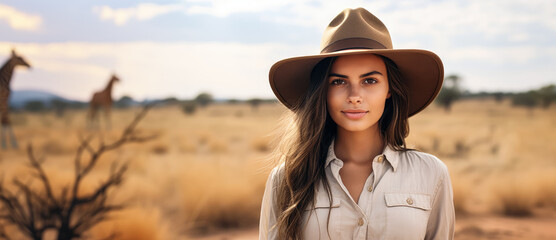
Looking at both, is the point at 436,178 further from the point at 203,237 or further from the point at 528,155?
the point at 528,155

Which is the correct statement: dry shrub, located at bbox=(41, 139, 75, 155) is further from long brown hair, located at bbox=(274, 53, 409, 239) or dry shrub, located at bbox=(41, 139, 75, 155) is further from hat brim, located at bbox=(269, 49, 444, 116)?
long brown hair, located at bbox=(274, 53, 409, 239)

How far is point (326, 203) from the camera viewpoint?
70.7 inches

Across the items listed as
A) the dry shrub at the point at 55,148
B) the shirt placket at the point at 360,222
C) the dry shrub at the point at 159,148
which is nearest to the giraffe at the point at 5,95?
the shirt placket at the point at 360,222

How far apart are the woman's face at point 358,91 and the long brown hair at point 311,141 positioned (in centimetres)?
6

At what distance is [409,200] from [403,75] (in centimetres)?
61

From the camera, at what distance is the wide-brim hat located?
1.86m

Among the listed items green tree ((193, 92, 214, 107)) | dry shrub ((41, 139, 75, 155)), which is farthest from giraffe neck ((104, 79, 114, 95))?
green tree ((193, 92, 214, 107))

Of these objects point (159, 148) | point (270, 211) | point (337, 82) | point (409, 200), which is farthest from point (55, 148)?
point (409, 200)

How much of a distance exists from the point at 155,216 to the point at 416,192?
3.86 metres

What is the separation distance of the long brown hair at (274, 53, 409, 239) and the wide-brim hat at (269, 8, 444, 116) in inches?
2.3

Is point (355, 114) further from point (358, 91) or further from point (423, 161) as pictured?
point (423, 161)

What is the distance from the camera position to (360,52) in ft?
5.71

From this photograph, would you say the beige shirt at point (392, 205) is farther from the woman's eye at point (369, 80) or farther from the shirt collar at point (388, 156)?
the woman's eye at point (369, 80)

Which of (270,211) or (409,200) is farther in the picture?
(270,211)
